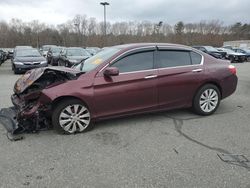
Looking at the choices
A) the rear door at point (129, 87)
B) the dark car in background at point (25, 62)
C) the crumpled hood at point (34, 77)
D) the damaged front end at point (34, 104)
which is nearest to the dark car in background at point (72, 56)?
the dark car in background at point (25, 62)

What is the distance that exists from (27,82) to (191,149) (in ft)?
11.0

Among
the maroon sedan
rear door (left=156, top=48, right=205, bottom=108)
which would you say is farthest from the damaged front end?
rear door (left=156, top=48, right=205, bottom=108)

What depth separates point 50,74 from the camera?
17.0 ft

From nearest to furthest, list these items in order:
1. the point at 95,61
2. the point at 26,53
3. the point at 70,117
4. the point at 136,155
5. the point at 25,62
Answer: the point at 136,155 < the point at 70,117 < the point at 95,61 < the point at 25,62 < the point at 26,53

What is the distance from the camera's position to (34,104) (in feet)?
16.4

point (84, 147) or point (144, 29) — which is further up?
point (144, 29)

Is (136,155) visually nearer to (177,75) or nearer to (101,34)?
(177,75)

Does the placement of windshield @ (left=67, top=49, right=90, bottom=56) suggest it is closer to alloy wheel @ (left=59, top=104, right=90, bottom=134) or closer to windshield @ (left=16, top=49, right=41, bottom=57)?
windshield @ (left=16, top=49, right=41, bottom=57)

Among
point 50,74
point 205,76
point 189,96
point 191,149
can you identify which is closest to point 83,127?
point 50,74

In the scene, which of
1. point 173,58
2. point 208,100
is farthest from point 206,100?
point 173,58

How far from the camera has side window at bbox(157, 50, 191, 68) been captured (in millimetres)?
5594

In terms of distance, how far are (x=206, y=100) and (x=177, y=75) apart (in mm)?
981

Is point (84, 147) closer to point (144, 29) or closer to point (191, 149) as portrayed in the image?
point (191, 149)

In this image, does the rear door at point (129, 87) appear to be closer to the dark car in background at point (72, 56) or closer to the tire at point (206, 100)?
the tire at point (206, 100)
